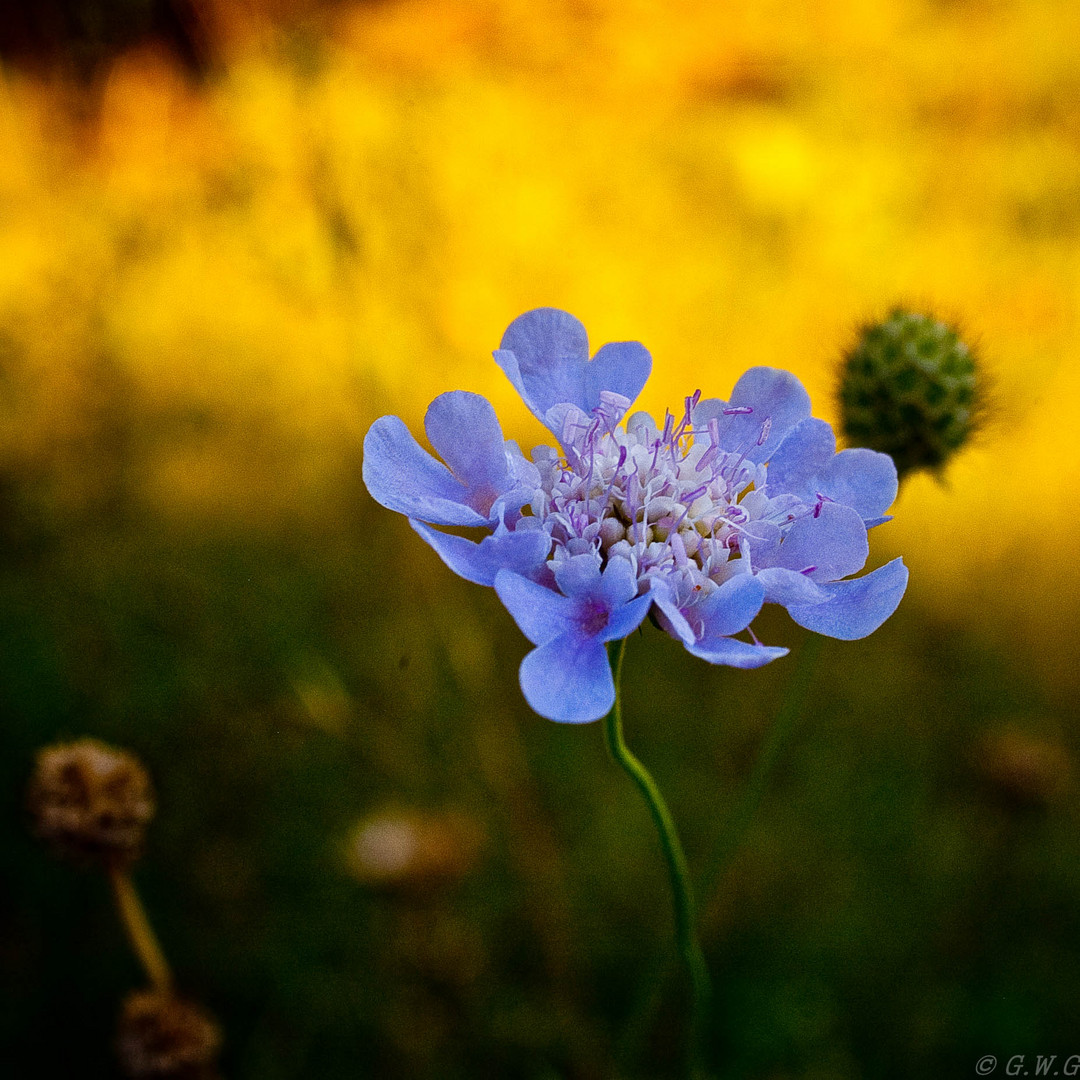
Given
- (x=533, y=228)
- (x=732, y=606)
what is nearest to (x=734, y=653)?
(x=732, y=606)

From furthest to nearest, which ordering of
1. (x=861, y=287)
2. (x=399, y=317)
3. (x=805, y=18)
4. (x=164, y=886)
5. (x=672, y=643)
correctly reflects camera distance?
(x=805, y=18), (x=861, y=287), (x=672, y=643), (x=399, y=317), (x=164, y=886)

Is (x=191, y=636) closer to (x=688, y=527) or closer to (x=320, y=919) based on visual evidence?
(x=320, y=919)

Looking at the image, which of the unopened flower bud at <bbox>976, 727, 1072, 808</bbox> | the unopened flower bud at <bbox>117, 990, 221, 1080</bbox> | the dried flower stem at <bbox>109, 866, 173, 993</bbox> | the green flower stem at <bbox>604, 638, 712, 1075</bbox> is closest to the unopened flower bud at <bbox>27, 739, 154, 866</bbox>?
the dried flower stem at <bbox>109, 866, 173, 993</bbox>

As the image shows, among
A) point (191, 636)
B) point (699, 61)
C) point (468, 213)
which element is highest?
Result: point (699, 61)

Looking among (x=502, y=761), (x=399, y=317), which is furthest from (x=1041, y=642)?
(x=399, y=317)

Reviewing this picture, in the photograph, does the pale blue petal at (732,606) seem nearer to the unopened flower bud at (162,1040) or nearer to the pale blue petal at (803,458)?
the pale blue petal at (803,458)

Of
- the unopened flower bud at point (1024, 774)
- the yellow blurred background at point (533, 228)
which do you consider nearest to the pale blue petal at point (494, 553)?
the yellow blurred background at point (533, 228)

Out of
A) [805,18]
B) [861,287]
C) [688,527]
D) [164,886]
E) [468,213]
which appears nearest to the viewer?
[688,527]

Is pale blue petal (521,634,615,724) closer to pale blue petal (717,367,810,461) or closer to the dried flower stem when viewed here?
pale blue petal (717,367,810,461)
